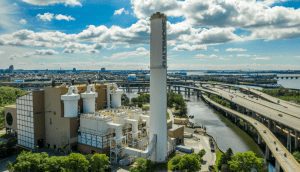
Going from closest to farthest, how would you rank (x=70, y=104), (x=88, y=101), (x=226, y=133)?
(x=70, y=104) < (x=88, y=101) < (x=226, y=133)

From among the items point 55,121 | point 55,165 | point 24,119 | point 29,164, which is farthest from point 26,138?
point 55,165

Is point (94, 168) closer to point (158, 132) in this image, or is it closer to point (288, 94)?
point (158, 132)

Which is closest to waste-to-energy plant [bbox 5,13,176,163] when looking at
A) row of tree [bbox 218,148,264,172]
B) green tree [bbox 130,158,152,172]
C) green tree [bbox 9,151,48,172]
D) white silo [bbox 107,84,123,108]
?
white silo [bbox 107,84,123,108]

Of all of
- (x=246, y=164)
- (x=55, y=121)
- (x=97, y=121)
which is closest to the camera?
(x=246, y=164)

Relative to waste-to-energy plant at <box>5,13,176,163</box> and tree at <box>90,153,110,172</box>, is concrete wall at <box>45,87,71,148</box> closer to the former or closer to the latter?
waste-to-energy plant at <box>5,13,176,163</box>

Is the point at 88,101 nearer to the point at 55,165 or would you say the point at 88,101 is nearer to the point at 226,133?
the point at 55,165

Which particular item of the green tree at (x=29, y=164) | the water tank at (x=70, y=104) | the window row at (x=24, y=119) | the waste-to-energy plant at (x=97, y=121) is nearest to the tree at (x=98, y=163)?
the green tree at (x=29, y=164)

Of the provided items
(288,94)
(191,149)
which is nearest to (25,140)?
(191,149)
